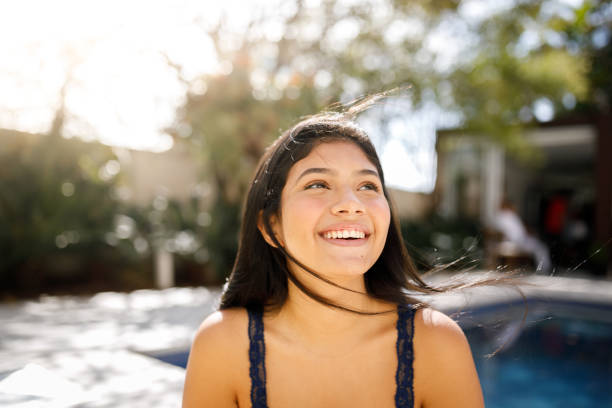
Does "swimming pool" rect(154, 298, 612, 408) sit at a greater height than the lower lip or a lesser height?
lesser

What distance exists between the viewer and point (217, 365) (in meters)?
1.63

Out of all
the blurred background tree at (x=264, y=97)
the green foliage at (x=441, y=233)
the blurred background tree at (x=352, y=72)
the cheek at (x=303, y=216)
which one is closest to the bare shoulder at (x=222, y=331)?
the cheek at (x=303, y=216)

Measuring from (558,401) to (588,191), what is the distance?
15377 millimetres

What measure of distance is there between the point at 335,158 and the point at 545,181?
1733cm

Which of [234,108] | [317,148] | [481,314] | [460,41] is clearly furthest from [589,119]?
[317,148]

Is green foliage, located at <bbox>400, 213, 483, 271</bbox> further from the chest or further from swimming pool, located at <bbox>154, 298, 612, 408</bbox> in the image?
the chest

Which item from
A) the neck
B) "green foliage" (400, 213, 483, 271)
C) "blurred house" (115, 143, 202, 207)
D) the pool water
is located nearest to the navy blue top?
the neck

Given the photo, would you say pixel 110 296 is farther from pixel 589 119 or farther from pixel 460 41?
pixel 589 119

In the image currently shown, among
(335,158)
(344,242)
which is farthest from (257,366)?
(335,158)

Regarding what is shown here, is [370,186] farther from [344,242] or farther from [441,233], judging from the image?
[441,233]

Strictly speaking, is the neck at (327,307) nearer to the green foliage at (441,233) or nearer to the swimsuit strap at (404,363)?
the swimsuit strap at (404,363)

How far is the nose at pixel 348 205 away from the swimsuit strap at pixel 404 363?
0.44 m

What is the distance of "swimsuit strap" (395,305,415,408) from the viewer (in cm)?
161

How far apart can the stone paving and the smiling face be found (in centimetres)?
55
